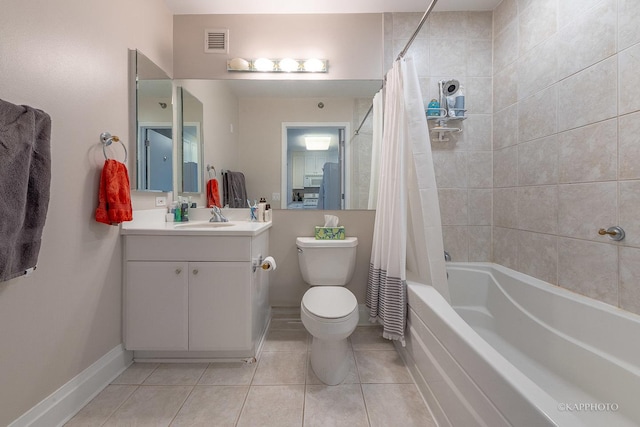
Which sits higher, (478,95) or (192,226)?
(478,95)

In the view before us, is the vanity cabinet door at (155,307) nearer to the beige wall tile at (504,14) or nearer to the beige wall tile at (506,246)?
the beige wall tile at (506,246)

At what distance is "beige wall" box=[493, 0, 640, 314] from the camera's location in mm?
1182

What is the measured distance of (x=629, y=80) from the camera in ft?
3.80

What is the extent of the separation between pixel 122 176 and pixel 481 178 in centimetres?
240

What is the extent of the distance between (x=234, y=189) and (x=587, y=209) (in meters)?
2.21

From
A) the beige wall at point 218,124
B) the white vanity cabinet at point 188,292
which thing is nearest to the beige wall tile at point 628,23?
the white vanity cabinet at point 188,292

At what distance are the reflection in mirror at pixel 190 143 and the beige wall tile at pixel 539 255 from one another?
2375mm

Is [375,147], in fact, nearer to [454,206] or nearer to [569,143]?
[454,206]

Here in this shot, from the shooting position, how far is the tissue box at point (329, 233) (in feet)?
6.69

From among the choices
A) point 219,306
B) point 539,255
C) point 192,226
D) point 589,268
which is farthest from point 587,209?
point 192,226

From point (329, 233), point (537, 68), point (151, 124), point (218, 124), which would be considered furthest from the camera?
point (218, 124)

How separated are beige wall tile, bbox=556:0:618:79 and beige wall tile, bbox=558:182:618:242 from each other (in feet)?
2.03

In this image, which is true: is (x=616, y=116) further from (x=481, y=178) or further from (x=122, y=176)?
(x=122, y=176)

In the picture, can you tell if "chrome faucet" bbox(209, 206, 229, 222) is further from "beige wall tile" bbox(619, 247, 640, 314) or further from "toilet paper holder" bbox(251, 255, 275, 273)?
"beige wall tile" bbox(619, 247, 640, 314)
